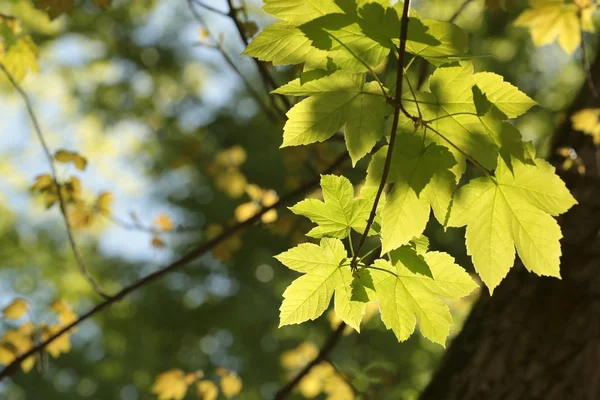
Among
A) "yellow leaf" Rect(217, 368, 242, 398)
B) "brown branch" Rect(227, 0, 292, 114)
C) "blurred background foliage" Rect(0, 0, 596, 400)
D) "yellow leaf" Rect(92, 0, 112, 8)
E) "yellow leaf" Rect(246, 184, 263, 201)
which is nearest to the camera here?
"brown branch" Rect(227, 0, 292, 114)

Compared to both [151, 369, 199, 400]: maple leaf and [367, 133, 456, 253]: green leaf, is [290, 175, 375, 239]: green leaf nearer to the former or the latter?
[367, 133, 456, 253]: green leaf

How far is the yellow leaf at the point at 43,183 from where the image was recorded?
2.10 m

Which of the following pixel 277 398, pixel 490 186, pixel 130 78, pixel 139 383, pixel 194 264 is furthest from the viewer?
pixel 130 78

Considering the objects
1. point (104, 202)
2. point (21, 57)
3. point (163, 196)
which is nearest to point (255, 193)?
point (104, 202)

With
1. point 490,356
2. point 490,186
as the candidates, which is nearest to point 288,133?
point 490,186

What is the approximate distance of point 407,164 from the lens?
769 millimetres

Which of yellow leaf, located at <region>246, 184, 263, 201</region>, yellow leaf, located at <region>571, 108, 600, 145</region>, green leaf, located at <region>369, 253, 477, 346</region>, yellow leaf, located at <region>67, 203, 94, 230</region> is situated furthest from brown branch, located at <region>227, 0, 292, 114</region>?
yellow leaf, located at <region>67, 203, 94, 230</region>

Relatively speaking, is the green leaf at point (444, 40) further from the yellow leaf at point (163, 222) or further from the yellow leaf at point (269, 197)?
the yellow leaf at point (163, 222)

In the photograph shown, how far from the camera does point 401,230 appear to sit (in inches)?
31.1

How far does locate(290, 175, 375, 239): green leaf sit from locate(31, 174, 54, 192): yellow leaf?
1557 millimetres

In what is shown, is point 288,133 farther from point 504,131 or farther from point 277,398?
point 277,398

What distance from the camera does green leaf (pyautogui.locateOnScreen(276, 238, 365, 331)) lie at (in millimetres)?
866

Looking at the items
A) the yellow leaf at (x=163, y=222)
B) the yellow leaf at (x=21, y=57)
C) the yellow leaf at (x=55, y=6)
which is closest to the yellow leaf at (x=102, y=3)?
the yellow leaf at (x=55, y=6)

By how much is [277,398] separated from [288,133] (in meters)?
1.22
